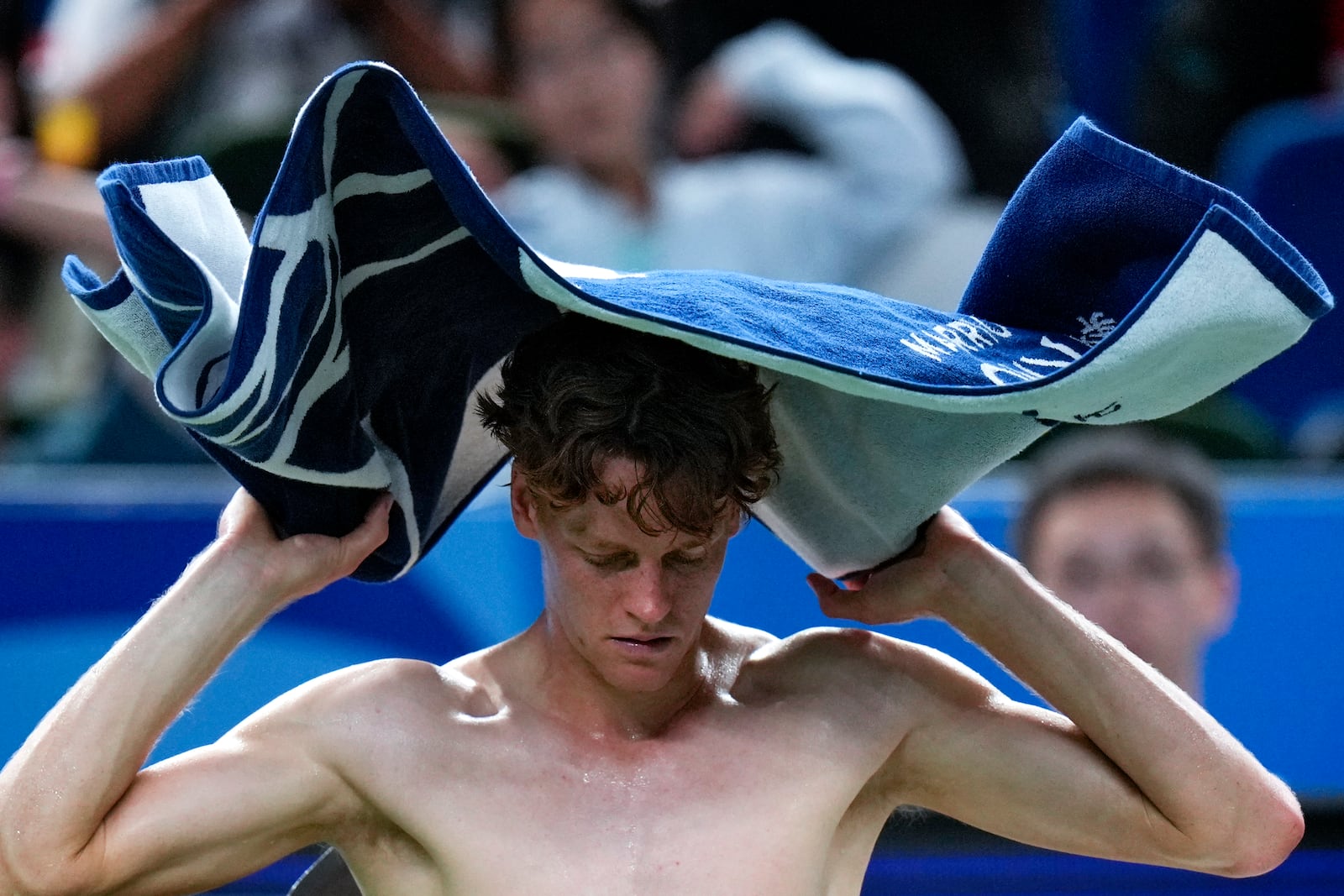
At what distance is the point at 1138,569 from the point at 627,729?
0.97m

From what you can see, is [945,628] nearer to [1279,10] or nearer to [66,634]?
[66,634]

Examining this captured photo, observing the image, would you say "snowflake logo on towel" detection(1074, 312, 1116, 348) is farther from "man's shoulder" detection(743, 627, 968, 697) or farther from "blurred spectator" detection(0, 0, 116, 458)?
"blurred spectator" detection(0, 0, 116, 458)

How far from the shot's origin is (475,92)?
283 centimetres

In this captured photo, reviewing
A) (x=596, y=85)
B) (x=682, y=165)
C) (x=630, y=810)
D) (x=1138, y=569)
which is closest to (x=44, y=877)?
(x=630, y=810)

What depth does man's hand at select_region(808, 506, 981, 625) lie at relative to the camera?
1.13m

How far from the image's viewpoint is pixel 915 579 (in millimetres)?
1132

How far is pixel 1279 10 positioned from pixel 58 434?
2.14 m

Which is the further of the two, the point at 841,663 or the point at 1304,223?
the point at 1304,223

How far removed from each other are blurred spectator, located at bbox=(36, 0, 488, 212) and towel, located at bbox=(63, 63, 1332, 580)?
176 cm

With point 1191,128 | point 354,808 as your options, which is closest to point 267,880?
point 354,808

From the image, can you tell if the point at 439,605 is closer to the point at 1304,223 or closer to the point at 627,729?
the point at 627,729

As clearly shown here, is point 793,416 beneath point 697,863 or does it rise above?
above

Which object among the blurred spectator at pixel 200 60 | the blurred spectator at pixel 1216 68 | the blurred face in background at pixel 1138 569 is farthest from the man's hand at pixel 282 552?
the blurred spectator at pixel 1216 68

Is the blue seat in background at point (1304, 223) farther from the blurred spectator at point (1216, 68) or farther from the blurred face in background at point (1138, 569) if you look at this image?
the blurred face in background at point (1138, 569)
